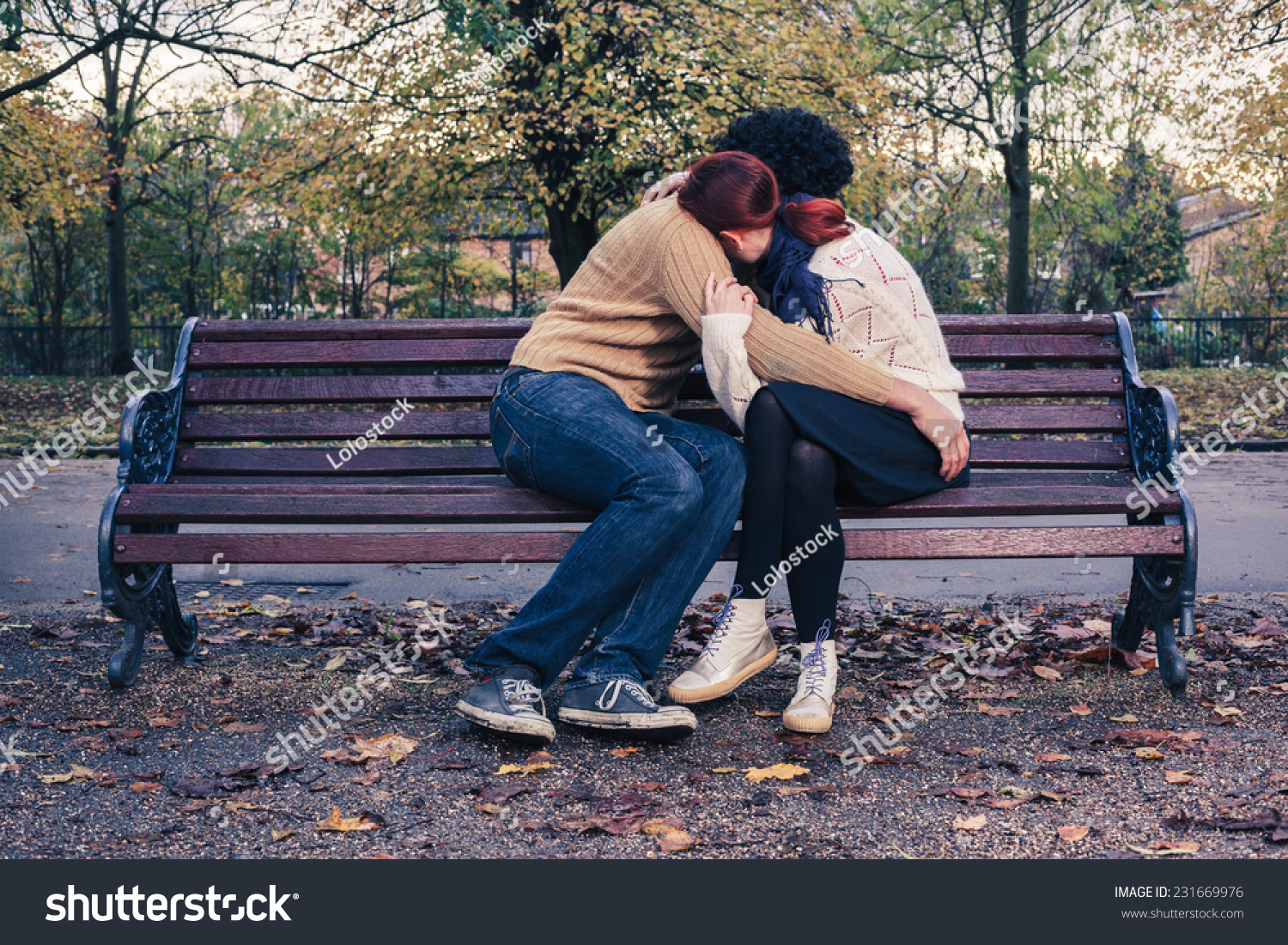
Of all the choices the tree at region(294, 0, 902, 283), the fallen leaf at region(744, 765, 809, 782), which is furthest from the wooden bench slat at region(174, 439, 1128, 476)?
the tree at region(294, 0, 902, 283)

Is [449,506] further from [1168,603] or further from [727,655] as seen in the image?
[1168,603]

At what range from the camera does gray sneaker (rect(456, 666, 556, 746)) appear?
2887mm

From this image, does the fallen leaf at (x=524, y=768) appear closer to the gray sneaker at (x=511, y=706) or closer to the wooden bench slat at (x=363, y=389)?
the gray sneaker at (x=511, y=706)

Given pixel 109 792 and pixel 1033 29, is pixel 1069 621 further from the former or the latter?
pixel 1033 29

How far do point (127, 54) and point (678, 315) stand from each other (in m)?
21.8

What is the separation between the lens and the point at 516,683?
2969 millimetres

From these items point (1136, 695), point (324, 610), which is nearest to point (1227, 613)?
point (1136, 695)

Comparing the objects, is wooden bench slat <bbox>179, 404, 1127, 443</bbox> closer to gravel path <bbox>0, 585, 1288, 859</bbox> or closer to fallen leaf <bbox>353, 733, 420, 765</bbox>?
gravel path <bbox>0, 585, 1288, 859</bbox>

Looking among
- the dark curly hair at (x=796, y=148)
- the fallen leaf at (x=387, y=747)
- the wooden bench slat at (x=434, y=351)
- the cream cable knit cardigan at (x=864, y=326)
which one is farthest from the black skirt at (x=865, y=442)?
the fallen leaf at (x=387, y=747)
